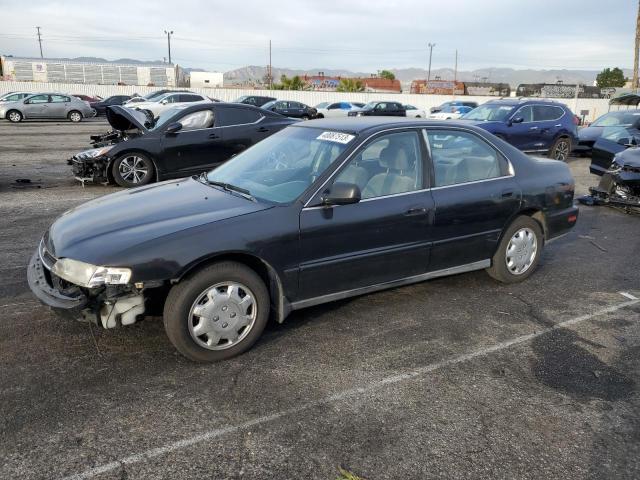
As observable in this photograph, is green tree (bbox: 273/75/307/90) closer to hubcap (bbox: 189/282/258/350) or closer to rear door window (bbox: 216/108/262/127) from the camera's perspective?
rear door window (bbox: 216/108/262/127)

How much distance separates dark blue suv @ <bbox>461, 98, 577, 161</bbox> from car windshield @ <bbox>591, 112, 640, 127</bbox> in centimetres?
112

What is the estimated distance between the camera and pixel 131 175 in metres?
9.40

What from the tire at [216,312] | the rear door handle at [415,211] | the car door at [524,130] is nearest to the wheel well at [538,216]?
the rear door handle at [415,211]

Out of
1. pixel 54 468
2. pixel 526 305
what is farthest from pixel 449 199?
pixel 54 468

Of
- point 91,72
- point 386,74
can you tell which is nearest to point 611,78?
point 386,74

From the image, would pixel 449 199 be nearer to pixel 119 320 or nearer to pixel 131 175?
pixel 119 320

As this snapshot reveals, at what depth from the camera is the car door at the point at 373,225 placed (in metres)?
3.78

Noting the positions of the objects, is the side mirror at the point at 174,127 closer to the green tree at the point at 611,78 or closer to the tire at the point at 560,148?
the tire at the point at 560,148

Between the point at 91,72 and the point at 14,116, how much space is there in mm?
43988

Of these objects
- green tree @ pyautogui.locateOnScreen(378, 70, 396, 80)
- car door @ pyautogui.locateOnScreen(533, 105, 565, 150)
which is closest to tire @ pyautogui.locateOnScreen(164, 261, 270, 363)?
car door @ pyautogui.locateOnScreen(533, 105, 565, 150)

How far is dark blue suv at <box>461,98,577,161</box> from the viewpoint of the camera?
13.0 m

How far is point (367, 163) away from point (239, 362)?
1.77 m

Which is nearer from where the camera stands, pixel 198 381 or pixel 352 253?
pixel 198 381

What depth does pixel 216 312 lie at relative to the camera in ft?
11.3
